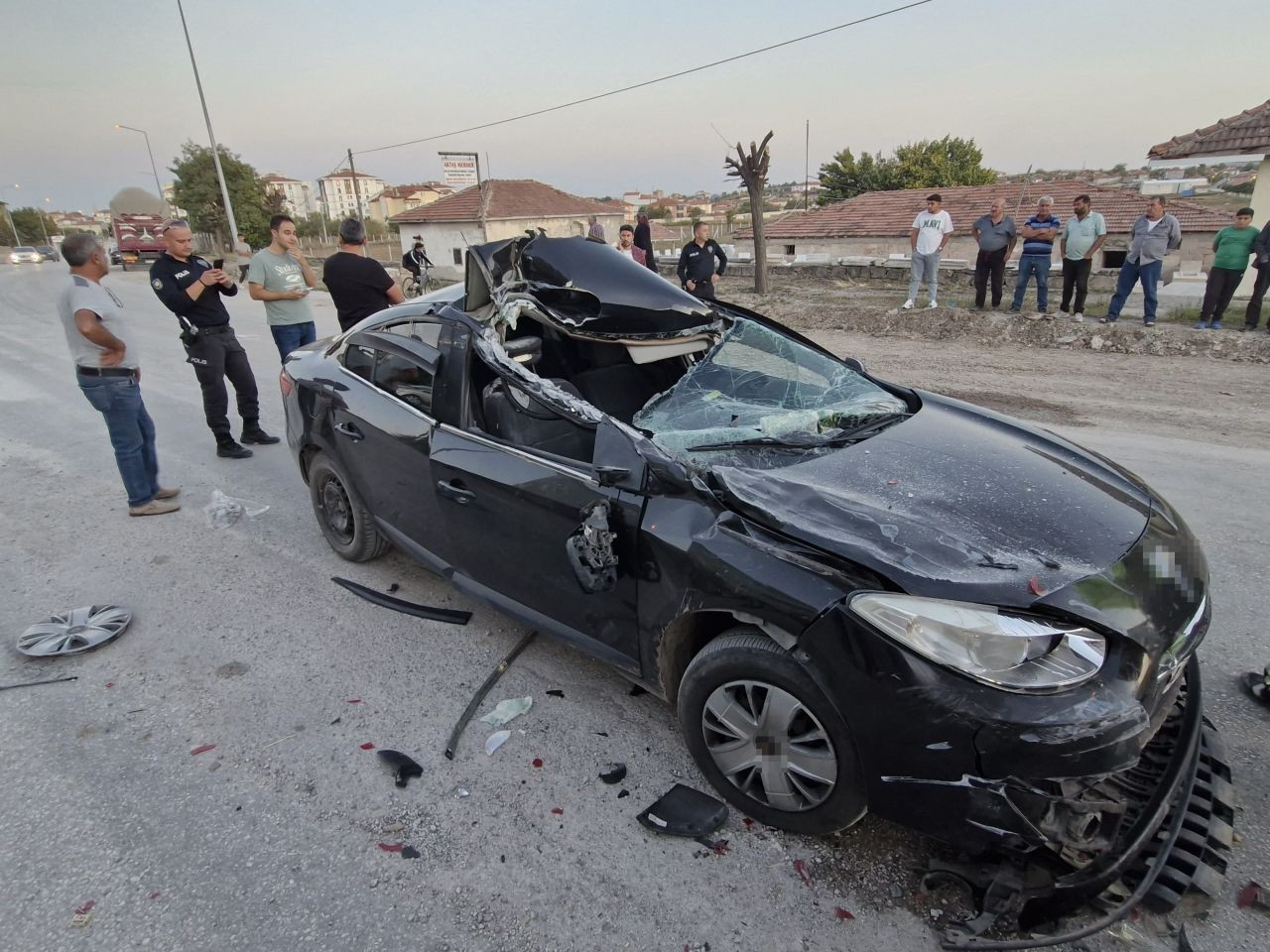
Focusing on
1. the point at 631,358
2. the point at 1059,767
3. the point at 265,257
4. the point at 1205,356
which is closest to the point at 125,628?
the point at 631,358

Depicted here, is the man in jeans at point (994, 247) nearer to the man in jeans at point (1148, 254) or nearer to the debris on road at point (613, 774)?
the man in jeans at point (1148, 254)

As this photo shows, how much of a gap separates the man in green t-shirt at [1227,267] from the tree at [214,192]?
51601 millimetres

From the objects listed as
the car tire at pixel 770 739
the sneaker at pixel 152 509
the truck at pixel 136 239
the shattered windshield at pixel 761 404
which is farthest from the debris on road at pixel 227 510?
the truck at pixel 136 239

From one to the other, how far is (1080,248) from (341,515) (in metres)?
10.5

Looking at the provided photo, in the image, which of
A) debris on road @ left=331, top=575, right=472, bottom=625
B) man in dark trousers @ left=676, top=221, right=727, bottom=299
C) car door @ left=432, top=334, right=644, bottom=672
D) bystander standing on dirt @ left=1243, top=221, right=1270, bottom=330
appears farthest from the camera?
man in dark trousers @ left=676, top=221, right=727, bottom=299

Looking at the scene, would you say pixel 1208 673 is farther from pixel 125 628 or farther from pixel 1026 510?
pixel 125 628

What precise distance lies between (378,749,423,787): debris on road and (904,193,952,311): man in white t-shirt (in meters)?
10.9

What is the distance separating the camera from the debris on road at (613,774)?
2584 millimetres

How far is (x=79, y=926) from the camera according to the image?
206 cm

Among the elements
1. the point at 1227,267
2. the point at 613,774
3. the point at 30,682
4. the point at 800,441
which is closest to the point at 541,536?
the point at 613,774

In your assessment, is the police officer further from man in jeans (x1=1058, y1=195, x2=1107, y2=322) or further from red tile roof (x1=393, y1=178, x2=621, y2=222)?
red tile roof (x1=393, y1=178, x2=621, y2=222)

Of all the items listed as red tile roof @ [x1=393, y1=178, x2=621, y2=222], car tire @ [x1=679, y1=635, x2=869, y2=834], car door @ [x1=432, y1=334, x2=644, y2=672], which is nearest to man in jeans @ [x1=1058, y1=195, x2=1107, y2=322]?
car door @ [x1=432, y1=334, x2=644, y2=672]

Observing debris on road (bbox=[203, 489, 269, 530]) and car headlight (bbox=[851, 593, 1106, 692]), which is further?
debris on road (bbox=[203, 489, 269, 530])

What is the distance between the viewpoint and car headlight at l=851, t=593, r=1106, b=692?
6.04ft
